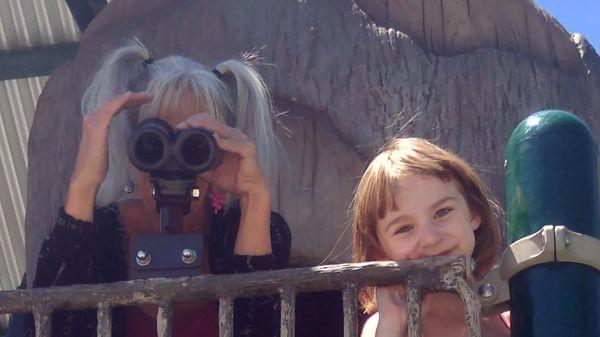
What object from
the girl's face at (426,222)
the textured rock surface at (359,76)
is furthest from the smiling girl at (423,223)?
the textured rock surface at (359,76)

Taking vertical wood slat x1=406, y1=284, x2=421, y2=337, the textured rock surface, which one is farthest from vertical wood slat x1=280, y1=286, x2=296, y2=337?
the textured rock surface

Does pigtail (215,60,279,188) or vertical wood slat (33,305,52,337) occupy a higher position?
pigtail (215,60,279,188)

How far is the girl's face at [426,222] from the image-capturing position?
6.10 feet

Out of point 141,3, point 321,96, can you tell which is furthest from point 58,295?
point 141,3

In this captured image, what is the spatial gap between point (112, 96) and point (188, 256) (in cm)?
59

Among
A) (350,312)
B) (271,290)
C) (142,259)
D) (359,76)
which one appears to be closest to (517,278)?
(350,312)

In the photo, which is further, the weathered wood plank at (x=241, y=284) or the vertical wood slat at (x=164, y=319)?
the vertical wood slat at (x=164, y=319)

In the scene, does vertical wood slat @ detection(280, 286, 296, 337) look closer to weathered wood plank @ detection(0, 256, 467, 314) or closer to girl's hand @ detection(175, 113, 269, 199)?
weathered wood plank @ detection(0, 256, 467, 314)

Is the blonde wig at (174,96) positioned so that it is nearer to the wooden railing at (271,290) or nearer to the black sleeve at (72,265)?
the black sleeve at (72,265)

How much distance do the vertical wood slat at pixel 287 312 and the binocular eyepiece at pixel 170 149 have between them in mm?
410

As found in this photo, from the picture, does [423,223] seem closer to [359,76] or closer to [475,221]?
[475,221]

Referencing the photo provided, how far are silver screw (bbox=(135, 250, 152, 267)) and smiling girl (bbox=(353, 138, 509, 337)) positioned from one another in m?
0.37

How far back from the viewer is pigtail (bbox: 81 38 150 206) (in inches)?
93.9

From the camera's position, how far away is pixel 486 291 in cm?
165
